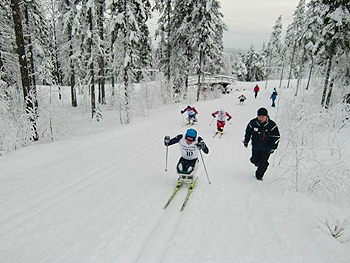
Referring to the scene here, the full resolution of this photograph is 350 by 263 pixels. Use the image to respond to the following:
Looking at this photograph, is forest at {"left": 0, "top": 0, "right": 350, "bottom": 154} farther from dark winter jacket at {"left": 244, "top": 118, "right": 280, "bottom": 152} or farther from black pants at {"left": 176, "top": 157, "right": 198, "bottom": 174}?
black pants at {"left": 176, "top": 157, "right": 198, "bottom": 174}

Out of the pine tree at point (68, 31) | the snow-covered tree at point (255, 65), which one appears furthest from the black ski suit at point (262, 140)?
the snow-covered tree at point (255, 65)

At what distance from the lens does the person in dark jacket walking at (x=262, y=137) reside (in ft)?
19.9

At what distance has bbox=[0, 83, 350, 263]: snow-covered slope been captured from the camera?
3645 mm

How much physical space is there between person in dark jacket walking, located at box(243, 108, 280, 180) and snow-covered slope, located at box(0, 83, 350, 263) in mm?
616

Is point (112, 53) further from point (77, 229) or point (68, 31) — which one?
point (77, 229)

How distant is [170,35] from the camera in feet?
80.9

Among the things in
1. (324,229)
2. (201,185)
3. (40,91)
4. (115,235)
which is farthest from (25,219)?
(40,91)

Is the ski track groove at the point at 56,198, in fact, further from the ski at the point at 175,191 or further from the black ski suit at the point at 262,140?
the black ski suit at the point at 262,140

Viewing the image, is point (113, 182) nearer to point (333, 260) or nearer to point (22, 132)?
point (333, 260)

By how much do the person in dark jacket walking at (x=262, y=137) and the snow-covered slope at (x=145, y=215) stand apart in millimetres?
616

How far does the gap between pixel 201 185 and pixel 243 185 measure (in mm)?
1215

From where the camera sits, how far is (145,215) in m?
4.72

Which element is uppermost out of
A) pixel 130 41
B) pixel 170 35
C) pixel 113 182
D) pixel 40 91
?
pixel 170 35

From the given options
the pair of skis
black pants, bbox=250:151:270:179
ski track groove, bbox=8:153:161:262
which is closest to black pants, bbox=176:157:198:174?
the pair of skis
